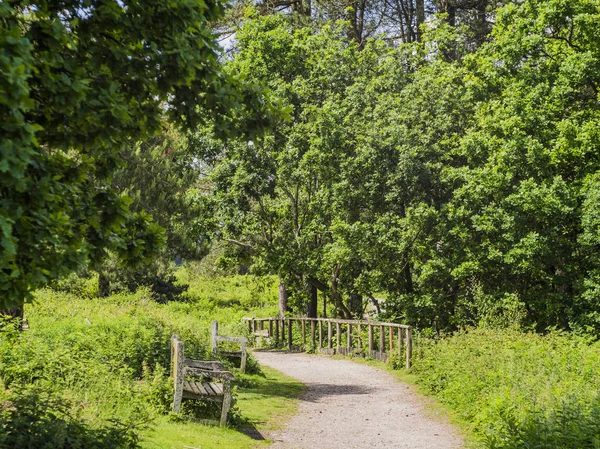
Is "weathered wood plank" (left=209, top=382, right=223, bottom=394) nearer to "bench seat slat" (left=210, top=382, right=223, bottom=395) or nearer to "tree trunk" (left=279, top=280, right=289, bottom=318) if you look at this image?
"bench seat slat" (left=210, top=382, right=223, bottom=395)

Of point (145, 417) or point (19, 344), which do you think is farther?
point (19, 344)

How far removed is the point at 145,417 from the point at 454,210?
1426 centimetres

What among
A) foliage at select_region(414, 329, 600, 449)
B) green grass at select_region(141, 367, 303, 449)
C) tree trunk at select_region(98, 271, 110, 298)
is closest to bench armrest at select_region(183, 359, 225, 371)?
green grass at select_region(141, 367, 303, 449)

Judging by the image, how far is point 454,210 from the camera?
874 inches

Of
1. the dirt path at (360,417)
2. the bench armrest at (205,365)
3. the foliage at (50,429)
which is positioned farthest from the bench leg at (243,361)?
the foliage at (50,429)

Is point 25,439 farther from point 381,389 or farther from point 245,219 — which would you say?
point 245,219

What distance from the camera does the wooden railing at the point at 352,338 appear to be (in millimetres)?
20422

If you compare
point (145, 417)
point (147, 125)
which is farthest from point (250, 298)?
point (147, 125)

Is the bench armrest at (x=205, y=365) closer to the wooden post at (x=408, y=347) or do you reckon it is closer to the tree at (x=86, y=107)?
the tree at (x=86, y=107)

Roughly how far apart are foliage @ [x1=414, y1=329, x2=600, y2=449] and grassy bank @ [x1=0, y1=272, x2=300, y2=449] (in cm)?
346

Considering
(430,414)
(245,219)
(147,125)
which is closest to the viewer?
(147,125)

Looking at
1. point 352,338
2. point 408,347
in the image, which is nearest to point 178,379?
point 408,347

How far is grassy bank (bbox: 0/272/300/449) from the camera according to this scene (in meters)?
7.88

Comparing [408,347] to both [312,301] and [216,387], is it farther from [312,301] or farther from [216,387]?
[312,301]
